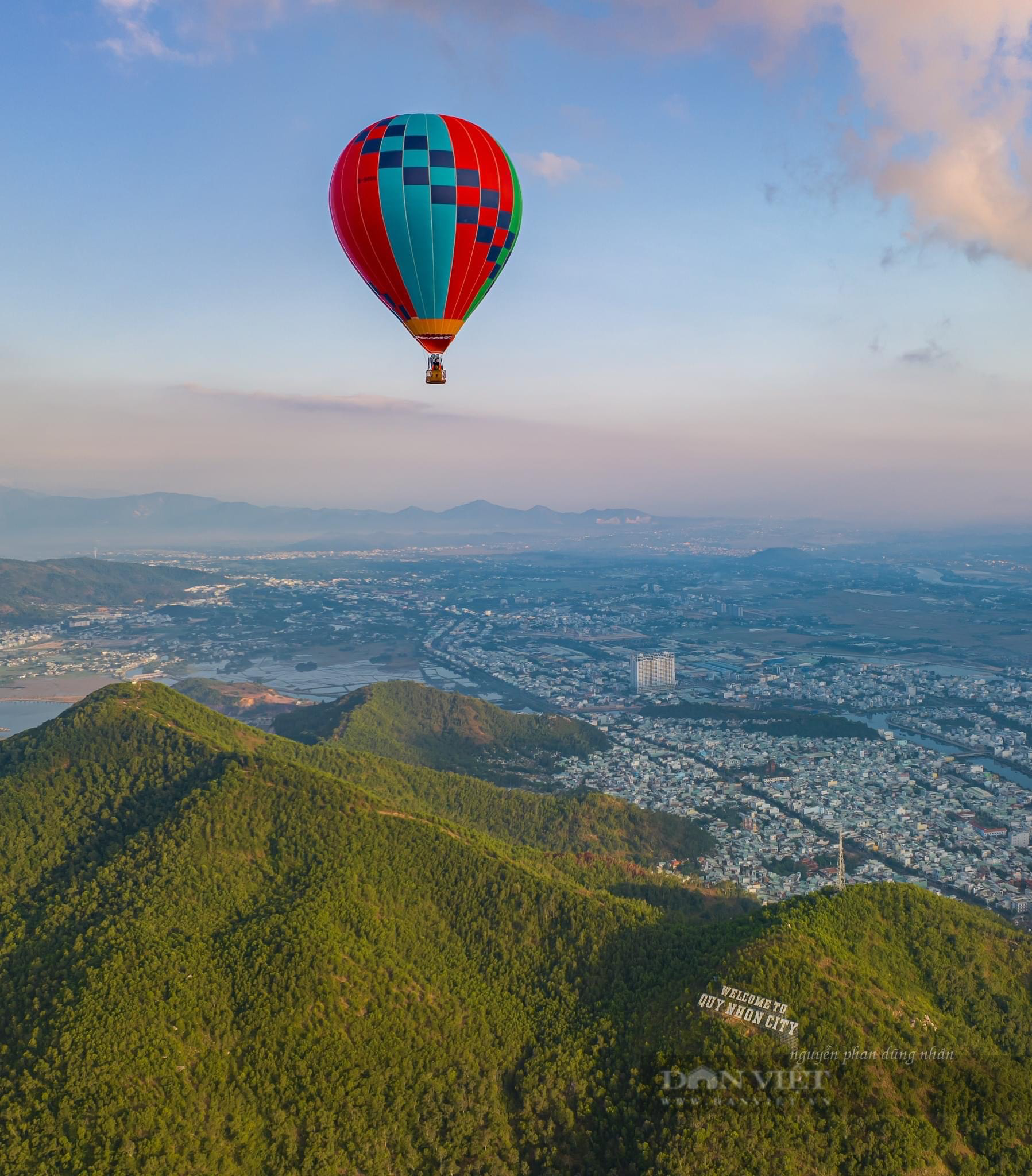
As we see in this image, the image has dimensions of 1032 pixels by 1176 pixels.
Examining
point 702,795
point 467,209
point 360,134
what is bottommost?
point 702,795

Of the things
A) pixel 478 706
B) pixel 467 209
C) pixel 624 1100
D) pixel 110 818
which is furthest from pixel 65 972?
pixel 478 706

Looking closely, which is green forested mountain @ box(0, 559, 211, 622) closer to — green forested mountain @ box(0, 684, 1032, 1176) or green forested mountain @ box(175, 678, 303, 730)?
green forested mountain @ box(175, 678, 303, 730)

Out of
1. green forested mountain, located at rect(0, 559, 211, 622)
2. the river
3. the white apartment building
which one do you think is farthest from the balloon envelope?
green forested mountain, located at rect(0, 559, 211, 622)

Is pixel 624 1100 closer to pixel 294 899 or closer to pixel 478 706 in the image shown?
pixel 294 899

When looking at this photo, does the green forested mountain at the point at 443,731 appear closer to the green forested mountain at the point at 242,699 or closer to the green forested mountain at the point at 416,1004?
the green forested mountain at the point at 242,699

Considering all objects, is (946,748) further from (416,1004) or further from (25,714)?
(25,714)
